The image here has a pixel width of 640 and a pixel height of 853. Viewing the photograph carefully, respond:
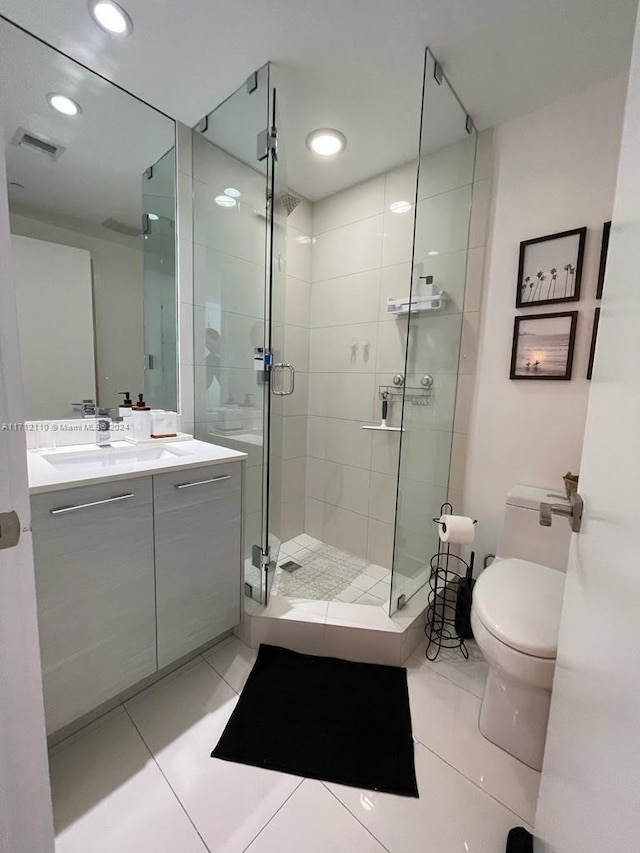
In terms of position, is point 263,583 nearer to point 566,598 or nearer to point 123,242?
point 566,598

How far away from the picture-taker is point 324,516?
254 centimetres

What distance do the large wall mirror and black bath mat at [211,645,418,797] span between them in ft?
4.57

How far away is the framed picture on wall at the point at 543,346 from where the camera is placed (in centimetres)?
151

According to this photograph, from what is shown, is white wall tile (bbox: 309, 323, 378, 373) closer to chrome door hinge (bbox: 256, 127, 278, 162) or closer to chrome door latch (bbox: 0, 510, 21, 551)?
chrome door hinge (bbox: 256, 127, 278, 162)

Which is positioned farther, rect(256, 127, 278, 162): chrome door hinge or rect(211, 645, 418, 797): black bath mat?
rect(256, 127, 278, 162): chrome door hinge

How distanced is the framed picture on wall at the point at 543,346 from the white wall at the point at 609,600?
1.01 metres

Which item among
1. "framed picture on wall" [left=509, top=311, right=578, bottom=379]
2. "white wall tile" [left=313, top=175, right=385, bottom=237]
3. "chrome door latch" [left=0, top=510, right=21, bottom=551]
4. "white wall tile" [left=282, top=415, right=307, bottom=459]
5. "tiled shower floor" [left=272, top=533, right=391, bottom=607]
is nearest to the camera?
"chrome door latch" [left=0, top=510, right=21, bottom=551]

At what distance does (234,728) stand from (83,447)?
4.16 ft

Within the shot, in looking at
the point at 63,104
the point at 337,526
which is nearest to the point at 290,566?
the point at 337,526

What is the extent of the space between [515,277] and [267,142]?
1285mm

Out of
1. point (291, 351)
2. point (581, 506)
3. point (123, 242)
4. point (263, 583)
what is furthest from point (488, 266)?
point (263, 583)

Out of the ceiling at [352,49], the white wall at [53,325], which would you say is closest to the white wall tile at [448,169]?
the ceiling at [352,49]

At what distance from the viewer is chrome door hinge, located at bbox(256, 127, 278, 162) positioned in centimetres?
147

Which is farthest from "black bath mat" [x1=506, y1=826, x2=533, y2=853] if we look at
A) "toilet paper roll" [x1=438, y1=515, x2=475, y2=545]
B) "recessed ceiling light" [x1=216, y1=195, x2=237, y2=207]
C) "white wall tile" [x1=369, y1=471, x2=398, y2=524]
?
"recessed ceiling light" [x1=216, y1=195, x2=237, y2=207]
